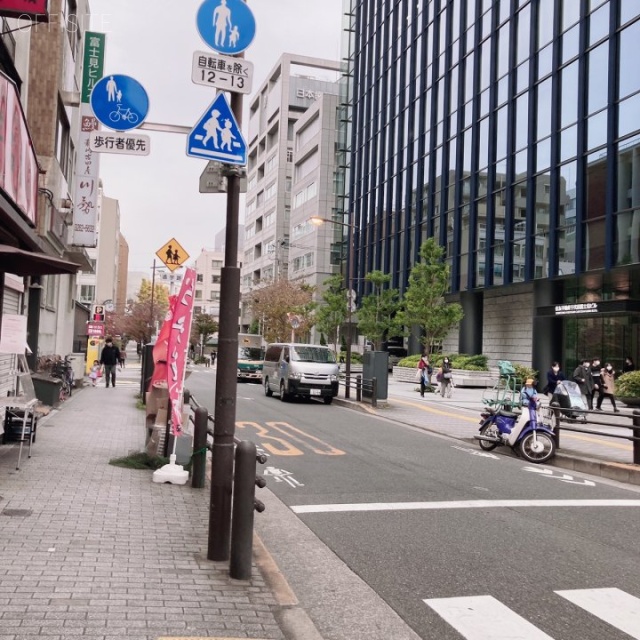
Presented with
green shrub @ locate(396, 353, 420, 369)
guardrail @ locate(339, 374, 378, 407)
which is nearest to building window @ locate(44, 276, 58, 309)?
guardrail @ locate(339, 374, 378, 407)

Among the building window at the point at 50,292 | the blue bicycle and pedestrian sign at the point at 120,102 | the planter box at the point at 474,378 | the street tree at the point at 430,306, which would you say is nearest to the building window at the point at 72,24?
→ the building window at the point at 50,292

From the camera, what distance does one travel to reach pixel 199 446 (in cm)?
803

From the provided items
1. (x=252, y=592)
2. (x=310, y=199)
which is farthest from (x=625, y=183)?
(x=310, y=199)

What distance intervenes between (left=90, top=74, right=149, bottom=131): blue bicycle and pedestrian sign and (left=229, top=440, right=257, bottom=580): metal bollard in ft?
10.9

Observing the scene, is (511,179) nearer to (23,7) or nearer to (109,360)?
(109,360)

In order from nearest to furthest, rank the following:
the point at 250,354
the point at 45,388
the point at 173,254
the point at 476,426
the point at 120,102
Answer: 1. the point at 120,102
2. the point at 173,254
3. the point at 45,388
4. the point at 476,426
5. the point at 250,354

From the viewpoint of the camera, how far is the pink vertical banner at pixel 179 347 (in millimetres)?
8398

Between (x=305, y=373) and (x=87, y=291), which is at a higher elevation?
(x=87, y=291)

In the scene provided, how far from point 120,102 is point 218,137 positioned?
1.41 m

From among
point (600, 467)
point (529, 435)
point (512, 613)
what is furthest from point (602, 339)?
point (512, 613)

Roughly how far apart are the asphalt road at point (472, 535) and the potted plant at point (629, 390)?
41.0ft

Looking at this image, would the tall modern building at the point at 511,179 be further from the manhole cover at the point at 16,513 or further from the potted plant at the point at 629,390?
the manhole cover at the point at 16,513

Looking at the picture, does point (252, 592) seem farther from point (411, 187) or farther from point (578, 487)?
point (411, 187)

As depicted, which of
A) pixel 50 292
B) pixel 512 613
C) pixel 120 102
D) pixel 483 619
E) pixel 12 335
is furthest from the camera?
pixel 50 292
